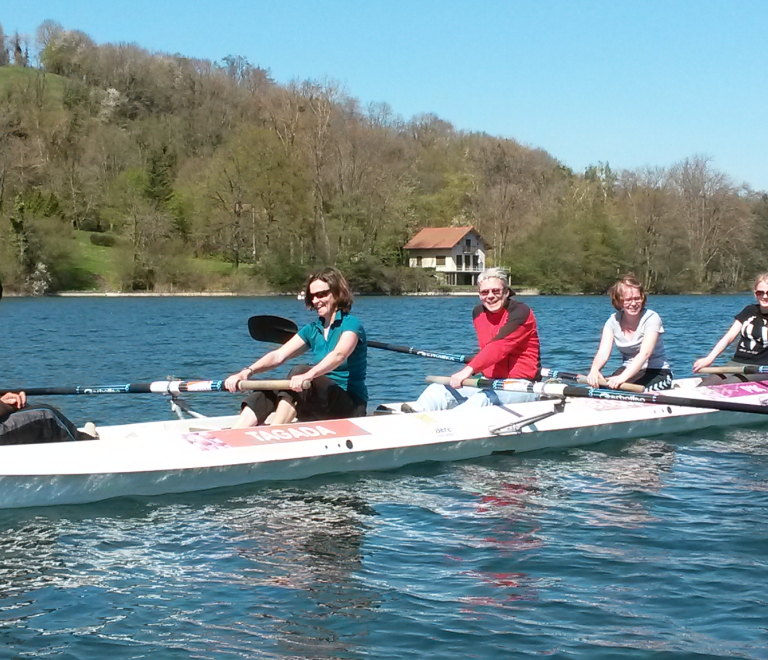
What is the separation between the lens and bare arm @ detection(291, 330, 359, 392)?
862 cm

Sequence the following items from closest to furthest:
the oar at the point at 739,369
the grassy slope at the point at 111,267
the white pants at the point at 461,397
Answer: the white pants at the point at 461,397
the oar at the point at 739,369
the grassy slope at the point at 111,267

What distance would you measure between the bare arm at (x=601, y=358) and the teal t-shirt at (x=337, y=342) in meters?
2.58

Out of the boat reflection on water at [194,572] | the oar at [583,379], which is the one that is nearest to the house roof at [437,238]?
the oar at [583,379]

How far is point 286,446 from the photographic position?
8.77 metres

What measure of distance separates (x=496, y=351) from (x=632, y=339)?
1.99m

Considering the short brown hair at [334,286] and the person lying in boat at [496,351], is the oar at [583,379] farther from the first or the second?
the short brown hair at [334,286]

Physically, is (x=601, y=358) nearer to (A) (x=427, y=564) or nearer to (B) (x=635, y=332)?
(B) (x=635, y=332)

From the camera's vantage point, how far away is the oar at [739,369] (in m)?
12.4

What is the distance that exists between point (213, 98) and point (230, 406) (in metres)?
80.6

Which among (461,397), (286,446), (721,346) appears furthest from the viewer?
(721,346)

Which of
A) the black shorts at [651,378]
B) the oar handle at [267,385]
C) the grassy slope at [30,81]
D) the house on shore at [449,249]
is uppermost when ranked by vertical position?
the grassy slope at [30,81]

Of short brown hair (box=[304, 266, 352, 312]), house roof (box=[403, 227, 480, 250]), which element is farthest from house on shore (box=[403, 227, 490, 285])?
short brown hair (box=[304, 266, 352, 312])

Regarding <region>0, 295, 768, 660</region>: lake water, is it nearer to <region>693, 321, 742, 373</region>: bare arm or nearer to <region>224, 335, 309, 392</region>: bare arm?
<region>224, 335, 309, 392</region>: bare arm

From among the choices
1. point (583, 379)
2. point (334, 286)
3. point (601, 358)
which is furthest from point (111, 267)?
point (334, 286)
